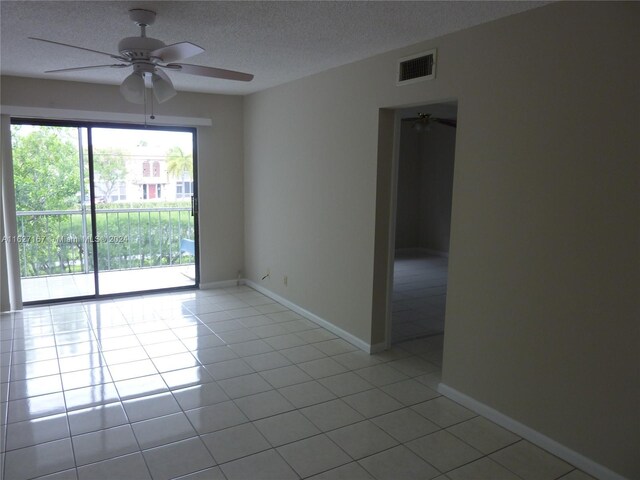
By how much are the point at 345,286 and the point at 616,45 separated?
8.58ft

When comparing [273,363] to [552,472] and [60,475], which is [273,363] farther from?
[552,472]

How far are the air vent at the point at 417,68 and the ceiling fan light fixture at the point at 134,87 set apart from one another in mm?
1746

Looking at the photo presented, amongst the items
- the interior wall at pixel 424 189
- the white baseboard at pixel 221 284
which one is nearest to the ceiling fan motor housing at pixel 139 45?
the white baseboard at pixel 221 284

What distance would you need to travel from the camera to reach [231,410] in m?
2.86

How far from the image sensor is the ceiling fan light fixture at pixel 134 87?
273 centimetres

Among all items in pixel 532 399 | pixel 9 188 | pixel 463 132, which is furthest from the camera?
pixel 9 188

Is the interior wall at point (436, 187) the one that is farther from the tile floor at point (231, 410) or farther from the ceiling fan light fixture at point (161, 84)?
the ceiling fan light fixture at point (161, 84)

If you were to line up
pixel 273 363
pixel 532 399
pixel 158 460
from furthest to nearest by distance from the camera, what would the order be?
pixel 273 363 → pixel 532 399 → pixel 158 460

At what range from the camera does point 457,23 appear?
105 inches

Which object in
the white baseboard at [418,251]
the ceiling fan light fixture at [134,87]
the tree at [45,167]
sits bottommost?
the white baseboard at [418,251]

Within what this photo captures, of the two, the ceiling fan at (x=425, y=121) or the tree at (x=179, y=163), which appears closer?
the tree at (x=179, y=163)

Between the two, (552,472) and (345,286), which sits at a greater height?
(345,286)

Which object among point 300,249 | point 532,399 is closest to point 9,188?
point 300,249

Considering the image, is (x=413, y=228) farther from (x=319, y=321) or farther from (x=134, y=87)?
(x=134, y=87)
